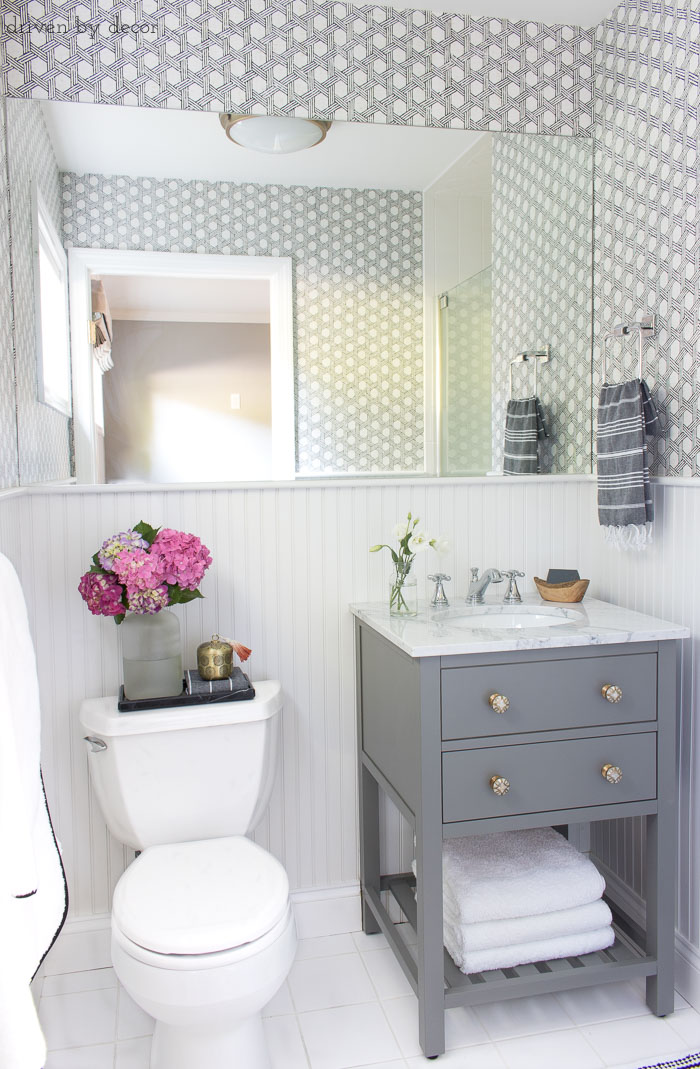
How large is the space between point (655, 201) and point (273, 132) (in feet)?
3.26

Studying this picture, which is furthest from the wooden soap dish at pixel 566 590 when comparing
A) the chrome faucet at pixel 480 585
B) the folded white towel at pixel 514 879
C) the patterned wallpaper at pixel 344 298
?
the folded white towel at pixel 514 879

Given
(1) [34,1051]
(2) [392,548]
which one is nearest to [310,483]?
(2) [392,548]

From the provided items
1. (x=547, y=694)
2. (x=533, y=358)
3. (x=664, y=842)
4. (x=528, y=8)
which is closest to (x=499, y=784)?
(x=547, y=694)

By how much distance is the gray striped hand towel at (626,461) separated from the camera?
2031mm

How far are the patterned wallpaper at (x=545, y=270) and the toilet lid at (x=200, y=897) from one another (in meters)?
1.27

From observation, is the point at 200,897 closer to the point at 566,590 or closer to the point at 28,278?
the point at 566,590

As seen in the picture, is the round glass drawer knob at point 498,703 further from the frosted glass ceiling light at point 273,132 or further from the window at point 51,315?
the frosted glass ceiling light at point 273,132

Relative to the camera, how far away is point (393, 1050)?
5.88 ft

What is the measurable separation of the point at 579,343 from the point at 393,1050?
1858mm

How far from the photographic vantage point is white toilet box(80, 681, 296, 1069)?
4.90 feet

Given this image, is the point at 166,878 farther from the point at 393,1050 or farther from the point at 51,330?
the point at 51,330

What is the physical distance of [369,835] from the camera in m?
2.28

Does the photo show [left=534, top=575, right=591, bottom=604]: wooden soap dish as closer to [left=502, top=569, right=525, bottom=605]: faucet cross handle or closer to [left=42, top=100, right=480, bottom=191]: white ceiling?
[left=502, top=569, right=525, bottom=605]: faucet cross handle

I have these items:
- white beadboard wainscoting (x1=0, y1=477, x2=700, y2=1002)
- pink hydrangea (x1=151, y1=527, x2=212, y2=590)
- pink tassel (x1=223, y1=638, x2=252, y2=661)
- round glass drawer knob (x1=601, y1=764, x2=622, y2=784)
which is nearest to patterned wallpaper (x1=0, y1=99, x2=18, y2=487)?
white beadboard wainscoting (x1=0, y1=477, x2=700, y2=1002)
